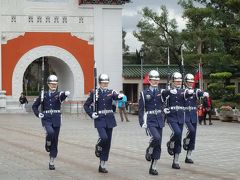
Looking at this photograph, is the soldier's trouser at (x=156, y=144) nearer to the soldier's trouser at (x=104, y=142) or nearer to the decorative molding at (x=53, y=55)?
the soldier's trouser at (x=104, y=142)

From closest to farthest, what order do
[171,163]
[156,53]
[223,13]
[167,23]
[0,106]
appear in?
[171,163] → [223,13] → [0,106] → [167,23] → [156,53]

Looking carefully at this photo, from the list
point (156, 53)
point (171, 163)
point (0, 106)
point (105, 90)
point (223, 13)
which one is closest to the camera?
point (105, 90)

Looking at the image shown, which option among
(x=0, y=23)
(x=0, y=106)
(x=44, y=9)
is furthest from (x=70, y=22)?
(x=0, y=106)

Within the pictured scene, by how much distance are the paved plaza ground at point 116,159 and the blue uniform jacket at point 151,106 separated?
1.00 m

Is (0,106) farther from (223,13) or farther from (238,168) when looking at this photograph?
(238,168)

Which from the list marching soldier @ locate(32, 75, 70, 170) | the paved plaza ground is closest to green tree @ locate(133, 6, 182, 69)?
the paved plaza ground

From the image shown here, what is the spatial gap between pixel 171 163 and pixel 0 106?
25548mm

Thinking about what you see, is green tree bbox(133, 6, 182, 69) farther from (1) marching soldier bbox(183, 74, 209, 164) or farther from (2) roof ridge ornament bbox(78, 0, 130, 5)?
(1) marching soldier bbox(183, 74, 209, 164)

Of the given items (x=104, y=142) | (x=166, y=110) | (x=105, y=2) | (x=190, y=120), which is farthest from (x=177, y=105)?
(x=105, y=2)

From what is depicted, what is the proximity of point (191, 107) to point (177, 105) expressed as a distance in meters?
0.64

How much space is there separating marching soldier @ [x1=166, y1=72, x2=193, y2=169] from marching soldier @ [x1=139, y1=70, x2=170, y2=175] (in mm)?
698

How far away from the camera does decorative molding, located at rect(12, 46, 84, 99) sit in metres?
37.7

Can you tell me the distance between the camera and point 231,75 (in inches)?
1236

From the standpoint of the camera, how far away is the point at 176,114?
40.6 feet
